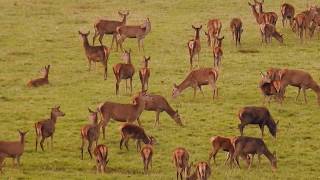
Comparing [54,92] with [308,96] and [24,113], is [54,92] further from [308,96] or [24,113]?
[308,96]

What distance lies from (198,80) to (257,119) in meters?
4.41

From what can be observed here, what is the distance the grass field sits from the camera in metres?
20.1

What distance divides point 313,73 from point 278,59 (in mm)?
2233

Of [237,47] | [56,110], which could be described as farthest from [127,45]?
[56,110]

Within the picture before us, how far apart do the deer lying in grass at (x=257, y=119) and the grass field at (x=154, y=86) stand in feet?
1.42

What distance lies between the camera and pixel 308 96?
27.1m

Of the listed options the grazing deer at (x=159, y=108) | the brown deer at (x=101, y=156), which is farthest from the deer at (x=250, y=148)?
the grazing deer at (x=159, y=108)

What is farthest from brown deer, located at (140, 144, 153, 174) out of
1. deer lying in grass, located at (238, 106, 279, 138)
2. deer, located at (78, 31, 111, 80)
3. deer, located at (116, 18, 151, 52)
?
deer, located at (116, 18, 151, 52)

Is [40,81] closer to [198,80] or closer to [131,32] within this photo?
[198,80]

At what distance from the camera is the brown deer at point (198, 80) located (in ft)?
86.5

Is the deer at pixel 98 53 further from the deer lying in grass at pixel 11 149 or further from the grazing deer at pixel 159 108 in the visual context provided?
the deer lying in grass at pixel 11 149

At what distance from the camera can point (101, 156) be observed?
19.0m

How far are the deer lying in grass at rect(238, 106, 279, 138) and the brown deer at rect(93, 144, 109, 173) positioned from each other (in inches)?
182

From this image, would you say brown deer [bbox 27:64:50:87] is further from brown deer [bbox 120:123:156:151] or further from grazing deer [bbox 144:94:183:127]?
brown deer [bbox 120:123:156:151]
